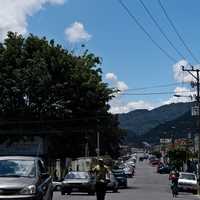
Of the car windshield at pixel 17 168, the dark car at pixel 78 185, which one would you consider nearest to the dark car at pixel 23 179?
the car windshield at pixel 17 168

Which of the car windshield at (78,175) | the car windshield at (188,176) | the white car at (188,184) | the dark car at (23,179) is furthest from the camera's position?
the car windshield at (188,176)

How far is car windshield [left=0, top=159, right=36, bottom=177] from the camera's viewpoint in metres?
14.5

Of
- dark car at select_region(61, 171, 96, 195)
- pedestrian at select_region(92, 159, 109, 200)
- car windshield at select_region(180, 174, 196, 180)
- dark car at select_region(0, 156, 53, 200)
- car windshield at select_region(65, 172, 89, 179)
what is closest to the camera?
dark car at select_region(0, 156, 53, 200)

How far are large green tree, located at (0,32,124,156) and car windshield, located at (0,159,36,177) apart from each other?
38.9m

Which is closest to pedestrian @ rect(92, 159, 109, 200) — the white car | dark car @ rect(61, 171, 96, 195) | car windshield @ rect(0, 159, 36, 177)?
car windshield @ rect(0, 159, 36, 177)

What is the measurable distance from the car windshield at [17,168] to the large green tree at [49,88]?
38882 millimetres

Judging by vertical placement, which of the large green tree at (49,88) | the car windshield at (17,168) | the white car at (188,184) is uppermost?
the large green tree at (49,88)

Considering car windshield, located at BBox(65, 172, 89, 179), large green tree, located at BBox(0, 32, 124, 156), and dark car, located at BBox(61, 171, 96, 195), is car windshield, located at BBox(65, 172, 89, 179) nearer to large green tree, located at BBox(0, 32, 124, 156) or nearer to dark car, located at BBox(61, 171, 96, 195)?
dark car, located at BBox(61, 171, 96, 195)

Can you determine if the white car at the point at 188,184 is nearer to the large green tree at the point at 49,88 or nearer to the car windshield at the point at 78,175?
the large green tree at the point at 49,88

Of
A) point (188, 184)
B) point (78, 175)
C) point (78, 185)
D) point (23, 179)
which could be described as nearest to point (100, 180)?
point (23, 179)

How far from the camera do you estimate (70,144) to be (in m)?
61.7

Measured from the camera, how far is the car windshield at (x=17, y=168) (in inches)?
573

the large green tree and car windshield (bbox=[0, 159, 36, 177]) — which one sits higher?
the large green tree

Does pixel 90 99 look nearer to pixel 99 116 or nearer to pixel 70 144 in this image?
pixel 99 116
